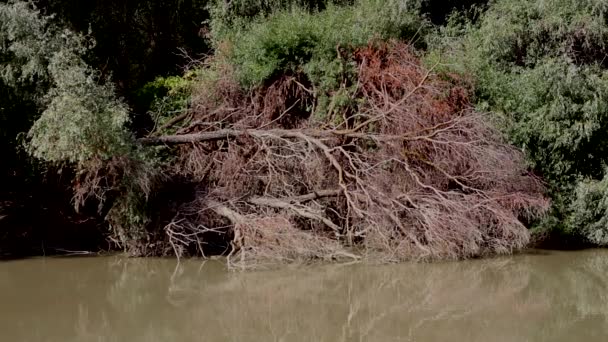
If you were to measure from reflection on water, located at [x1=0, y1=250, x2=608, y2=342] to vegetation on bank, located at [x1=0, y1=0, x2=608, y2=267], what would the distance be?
0.52 metres

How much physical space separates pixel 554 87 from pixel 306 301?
5.88 meters

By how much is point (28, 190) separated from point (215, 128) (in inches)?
124

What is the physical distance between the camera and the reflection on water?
25.9 feet

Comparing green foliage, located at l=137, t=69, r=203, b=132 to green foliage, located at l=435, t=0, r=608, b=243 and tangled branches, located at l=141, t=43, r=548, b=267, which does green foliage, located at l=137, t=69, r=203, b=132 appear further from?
green foliage, located at l=435, t=0, r=608, b=243

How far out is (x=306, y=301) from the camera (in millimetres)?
8992

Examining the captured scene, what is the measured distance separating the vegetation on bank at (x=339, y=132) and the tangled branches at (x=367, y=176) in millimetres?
29

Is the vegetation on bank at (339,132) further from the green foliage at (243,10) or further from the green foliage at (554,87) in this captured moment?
the green foliage at (243,10)

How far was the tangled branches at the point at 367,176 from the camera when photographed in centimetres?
1091

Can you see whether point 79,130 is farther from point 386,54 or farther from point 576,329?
point 576,329

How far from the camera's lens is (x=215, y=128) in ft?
42.3

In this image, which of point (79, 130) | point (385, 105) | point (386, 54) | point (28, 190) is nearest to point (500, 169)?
point (385, 105)

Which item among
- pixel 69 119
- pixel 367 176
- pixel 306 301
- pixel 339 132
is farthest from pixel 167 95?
pixel 306 301

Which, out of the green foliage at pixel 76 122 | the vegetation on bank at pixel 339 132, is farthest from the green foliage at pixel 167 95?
the green foliage at pixel 76 122

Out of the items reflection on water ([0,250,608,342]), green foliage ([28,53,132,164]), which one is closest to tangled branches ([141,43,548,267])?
reflection on water ([0,250,608,342])
